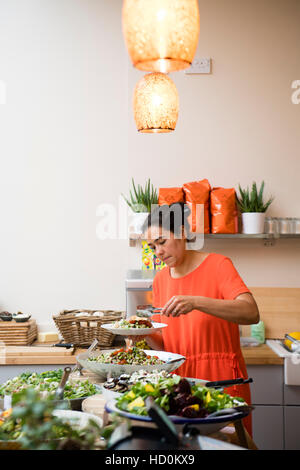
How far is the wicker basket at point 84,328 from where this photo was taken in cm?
345

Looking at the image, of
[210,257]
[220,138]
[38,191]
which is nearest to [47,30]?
[38,191]

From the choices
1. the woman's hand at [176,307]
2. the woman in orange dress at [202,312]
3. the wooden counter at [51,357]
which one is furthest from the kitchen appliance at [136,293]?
the woman's hand at [176,307]

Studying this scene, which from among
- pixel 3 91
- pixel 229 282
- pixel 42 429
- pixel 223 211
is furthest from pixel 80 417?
pixel 3 91

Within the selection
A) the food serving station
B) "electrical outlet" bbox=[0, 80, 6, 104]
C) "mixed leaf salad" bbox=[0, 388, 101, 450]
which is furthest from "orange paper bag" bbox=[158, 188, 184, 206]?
"mixed leaf salad" bbox=[0, 388, 101, 450]

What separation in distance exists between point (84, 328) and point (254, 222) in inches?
55.9

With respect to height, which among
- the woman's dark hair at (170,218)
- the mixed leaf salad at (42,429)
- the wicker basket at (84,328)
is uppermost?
the woman's dark hair at (170,218)

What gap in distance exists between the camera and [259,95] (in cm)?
412

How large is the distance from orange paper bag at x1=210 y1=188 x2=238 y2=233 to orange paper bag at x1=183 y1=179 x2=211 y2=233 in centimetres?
5

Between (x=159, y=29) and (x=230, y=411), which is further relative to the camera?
(x=159, y=29)

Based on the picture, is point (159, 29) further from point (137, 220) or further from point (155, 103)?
point (137, 220)

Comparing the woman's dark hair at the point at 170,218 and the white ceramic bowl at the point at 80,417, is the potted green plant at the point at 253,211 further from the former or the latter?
the white ceramic bowl at the point at 80,417

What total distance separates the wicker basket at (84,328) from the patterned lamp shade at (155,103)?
1.53m

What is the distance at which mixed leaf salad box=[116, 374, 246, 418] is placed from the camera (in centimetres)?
132

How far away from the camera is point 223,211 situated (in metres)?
3.82
